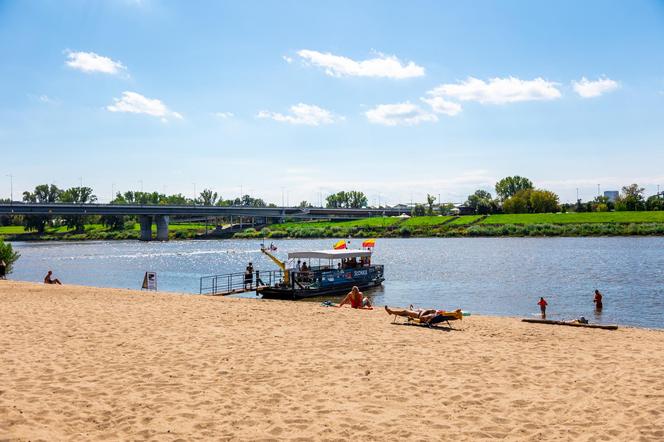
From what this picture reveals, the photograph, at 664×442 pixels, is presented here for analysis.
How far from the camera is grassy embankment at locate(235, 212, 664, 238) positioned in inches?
5064

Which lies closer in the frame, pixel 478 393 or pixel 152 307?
pixel 478 393

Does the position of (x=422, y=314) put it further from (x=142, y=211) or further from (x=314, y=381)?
(x=142, y=211)

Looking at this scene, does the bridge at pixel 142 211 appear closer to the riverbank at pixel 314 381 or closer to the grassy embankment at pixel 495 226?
the grassy embankment at pixel 495 226

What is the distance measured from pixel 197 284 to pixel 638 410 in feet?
139

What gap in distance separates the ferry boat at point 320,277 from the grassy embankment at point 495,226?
101 metres

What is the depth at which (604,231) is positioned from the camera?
12712cm

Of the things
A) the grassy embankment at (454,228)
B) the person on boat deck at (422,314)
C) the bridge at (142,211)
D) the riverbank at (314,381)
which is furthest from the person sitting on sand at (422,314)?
the grassy embankment at (454,228)

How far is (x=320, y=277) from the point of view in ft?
124

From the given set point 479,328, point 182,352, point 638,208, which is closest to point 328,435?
point 182,352

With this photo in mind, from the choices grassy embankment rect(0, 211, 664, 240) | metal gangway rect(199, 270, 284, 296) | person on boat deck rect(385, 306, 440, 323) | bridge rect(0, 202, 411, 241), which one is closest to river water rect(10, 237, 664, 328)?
metal gangway rect(199, 270, 284, 296)

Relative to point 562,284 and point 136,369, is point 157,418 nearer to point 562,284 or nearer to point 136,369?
point 136,369

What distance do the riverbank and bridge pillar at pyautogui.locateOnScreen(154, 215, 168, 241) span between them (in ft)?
438

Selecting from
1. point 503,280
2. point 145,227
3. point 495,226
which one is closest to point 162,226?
point 145,227

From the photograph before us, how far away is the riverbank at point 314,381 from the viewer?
9.57 m
